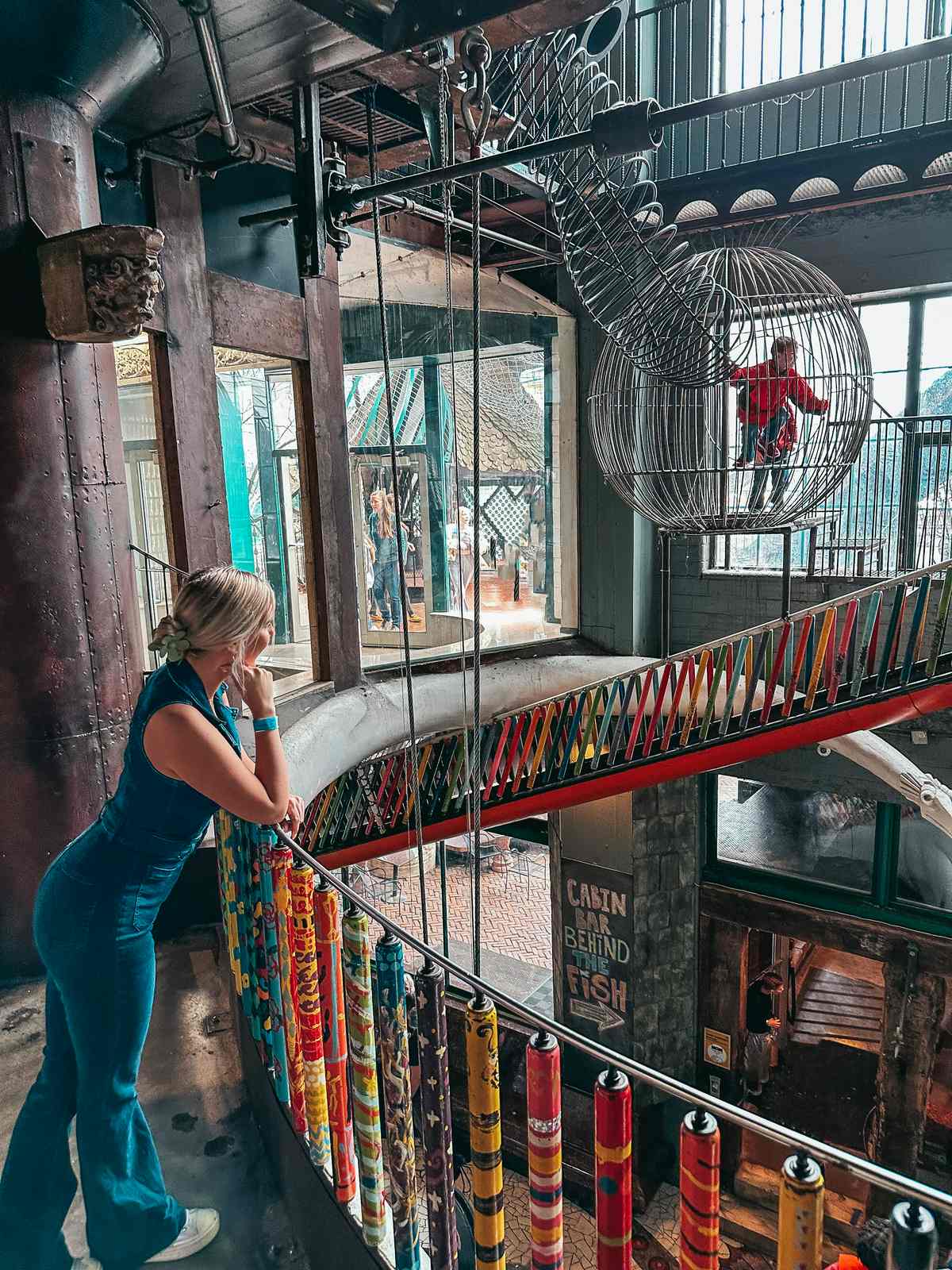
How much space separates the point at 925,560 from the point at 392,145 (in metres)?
4.60

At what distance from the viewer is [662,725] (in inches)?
209

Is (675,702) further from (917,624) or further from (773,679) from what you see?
(917,624)

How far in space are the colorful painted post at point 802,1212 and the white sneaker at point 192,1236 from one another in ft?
4.11

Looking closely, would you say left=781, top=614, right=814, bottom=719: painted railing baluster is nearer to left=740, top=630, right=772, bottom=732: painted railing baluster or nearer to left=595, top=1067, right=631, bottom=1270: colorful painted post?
left=740, top=630, right=772, bottom=732: painted railing baluster

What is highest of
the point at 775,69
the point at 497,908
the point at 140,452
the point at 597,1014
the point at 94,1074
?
the point at 775,69

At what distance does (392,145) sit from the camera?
4.61 metres

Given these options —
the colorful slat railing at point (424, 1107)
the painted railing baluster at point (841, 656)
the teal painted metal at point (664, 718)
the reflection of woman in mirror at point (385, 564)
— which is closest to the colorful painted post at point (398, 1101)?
the colorful slat railing at point (424, 1107)

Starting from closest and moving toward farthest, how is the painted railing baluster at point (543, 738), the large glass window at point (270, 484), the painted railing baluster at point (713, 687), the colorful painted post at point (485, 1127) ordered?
the colorful painted post at point (485, 1127) → the painted railing baluster at point (713, 687) → the painted railing baluster at point (543, 738) → the large glass window at point (270, 484)

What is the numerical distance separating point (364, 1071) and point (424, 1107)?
0.72 ft

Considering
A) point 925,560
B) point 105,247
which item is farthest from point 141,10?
point 925,560

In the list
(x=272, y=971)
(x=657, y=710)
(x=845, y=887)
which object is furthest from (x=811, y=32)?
(x=272, y=971)

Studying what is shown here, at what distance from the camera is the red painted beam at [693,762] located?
14.9 feet

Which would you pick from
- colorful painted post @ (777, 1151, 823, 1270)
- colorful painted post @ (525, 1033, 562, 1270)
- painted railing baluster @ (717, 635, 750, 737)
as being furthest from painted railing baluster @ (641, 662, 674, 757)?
colorful painted post @ (777, 1151, 823, 1270)

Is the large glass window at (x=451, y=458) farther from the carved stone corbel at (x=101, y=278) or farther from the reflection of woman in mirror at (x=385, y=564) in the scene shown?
the carved stone corbel at (x=101, y=278)
